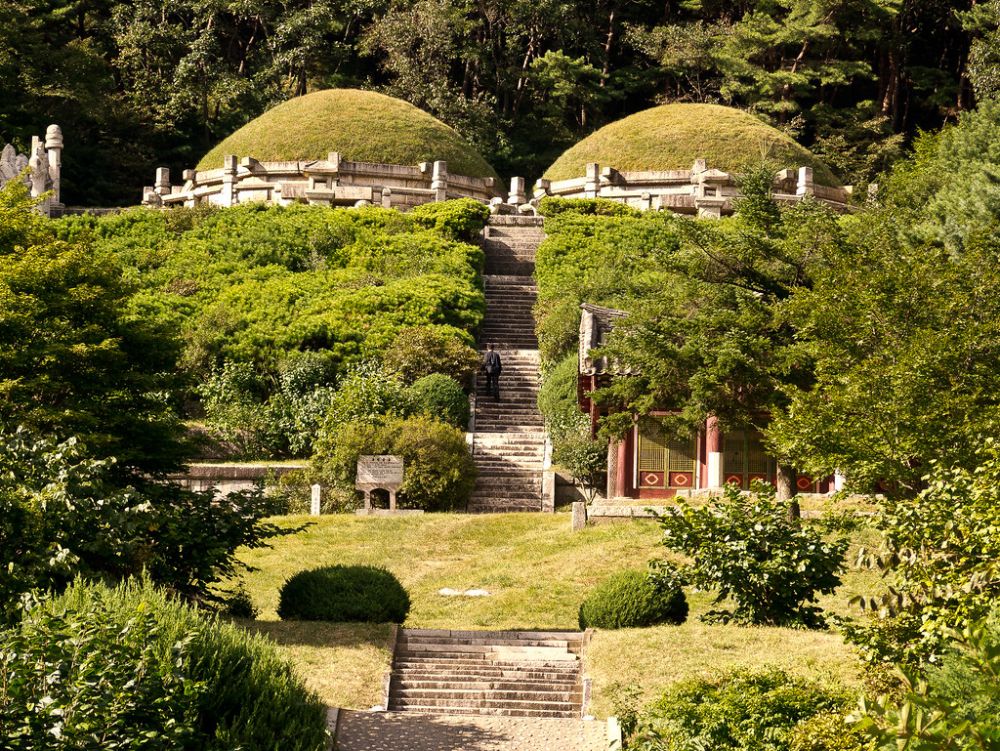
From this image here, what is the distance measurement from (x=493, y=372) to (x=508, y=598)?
47.8ft

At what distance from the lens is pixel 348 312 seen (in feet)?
133

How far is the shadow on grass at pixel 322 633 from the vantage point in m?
19.2

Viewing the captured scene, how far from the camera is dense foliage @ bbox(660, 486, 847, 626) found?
1902 cm

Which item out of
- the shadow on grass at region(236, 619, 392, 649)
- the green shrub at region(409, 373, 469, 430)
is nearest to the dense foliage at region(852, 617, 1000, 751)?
the shadow on grass at region(236, 619, 392, 649)

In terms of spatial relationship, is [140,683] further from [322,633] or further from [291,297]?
[291,297]

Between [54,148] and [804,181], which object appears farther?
[54,148]

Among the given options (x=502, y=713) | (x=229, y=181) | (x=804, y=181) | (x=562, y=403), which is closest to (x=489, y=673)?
(x=502, y=713)

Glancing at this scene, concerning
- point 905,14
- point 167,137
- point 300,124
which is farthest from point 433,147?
point 905,14

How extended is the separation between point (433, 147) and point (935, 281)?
34003 mm

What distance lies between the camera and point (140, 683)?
13234 mm

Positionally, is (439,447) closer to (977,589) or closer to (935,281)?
(935,281)

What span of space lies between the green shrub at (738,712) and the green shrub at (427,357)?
2344 cm

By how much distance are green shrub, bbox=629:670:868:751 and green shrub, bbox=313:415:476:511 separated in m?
16.7

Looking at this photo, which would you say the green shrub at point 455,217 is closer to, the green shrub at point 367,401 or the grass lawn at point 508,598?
the green shrub at point 367,401
